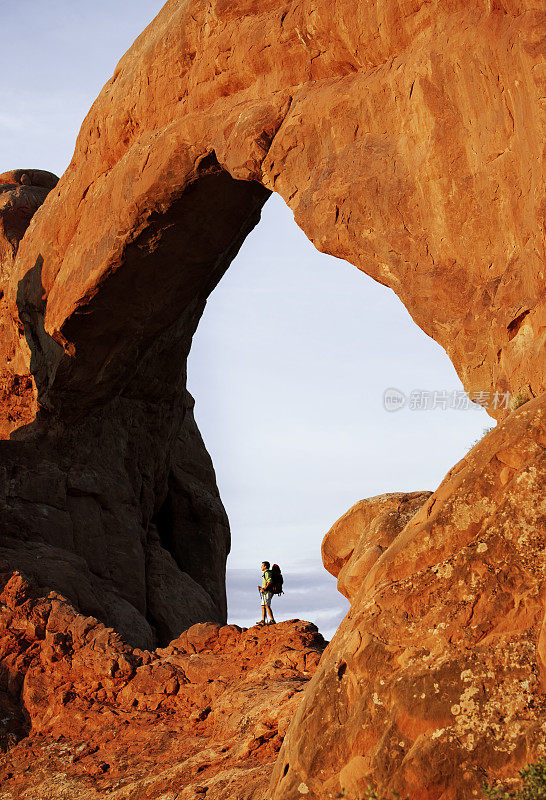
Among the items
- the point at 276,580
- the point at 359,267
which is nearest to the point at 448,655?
the point at 359,267

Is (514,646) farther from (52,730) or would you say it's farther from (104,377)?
→ (104,377)

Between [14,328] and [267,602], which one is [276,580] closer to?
[267,602]

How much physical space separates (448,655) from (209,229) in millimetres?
9029

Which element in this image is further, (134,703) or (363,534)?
(134,703)

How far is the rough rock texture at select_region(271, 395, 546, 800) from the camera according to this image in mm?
5008

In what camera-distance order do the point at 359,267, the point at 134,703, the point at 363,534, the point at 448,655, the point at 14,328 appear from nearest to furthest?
the point at 448,655
the point at 363,534
the point at 359,267
the point at 134,703
the point at 14,328

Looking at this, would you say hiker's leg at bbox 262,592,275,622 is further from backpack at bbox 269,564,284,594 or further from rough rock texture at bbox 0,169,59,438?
rough rock texture at bbox 0,169,59,438

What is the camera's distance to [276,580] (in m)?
12.5

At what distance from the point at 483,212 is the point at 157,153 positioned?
18.9 feet

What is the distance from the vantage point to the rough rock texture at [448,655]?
16.4 ft

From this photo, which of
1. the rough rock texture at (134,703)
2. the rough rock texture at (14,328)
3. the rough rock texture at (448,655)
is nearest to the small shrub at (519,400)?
the rough rock texture at (448,655)

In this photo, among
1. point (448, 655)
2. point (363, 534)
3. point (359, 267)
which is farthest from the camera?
point (359, 267)

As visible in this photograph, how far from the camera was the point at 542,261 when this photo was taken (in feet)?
24.6

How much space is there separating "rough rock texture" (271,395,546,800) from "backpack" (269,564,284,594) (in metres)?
6.30
